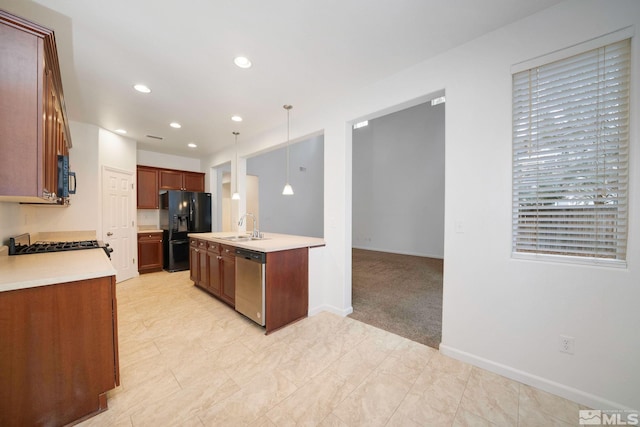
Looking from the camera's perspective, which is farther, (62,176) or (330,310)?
(330,310)

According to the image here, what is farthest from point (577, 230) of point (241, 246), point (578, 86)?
point (241, 246)

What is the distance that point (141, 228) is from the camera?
200 inches

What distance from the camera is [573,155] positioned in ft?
5.23

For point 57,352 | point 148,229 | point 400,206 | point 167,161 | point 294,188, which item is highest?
point 167,161

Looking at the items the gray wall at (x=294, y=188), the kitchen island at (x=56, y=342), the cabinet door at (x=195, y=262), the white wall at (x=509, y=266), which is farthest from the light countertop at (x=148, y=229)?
the white wall at (x=509, y=266)

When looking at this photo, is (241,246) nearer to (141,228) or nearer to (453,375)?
(453,375)

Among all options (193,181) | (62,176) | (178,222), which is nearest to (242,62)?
(62,176)

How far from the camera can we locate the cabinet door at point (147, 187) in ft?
16.0

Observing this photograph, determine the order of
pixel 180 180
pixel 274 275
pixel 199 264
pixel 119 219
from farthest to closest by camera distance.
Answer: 1. pixel 180 180
2. pixel 119 219
3. pixel 199 264
4. pixel 274 275

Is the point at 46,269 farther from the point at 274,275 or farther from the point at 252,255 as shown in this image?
the point at 274,275

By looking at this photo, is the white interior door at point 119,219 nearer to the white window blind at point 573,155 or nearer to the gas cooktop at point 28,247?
the gas cooktop at point 28,247

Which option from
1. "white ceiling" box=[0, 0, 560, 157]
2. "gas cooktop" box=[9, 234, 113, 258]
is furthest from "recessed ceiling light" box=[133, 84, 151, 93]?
"gas cooktop" box=[9, 234, 113, 258]

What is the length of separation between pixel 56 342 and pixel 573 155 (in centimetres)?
345

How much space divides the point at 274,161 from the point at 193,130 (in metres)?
3.39
